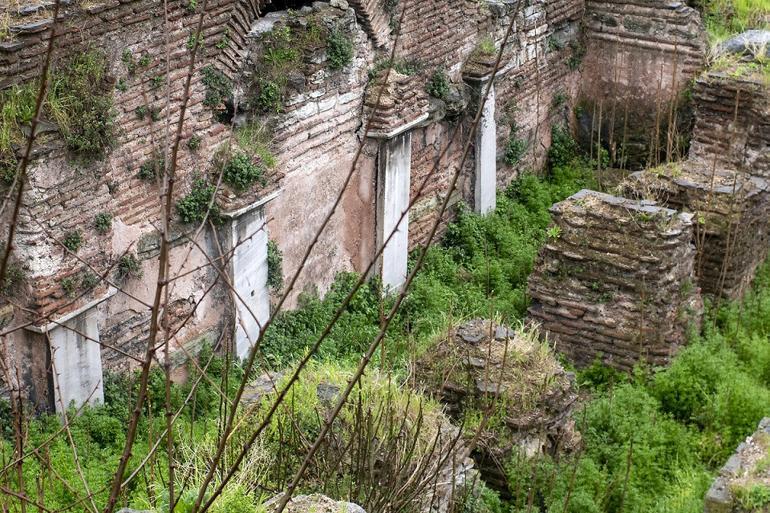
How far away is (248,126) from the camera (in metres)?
8.81

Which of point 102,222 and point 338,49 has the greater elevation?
point 338,49

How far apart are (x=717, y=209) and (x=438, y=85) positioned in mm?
2827

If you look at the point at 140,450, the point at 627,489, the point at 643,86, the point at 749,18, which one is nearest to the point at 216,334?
the point at 140,450

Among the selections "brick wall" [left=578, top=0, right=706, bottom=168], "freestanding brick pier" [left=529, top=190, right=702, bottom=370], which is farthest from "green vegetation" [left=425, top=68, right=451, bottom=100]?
"brick wall" [left=578, top=0, right=706, bottom=168]

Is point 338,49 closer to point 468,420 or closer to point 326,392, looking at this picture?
point 468,420

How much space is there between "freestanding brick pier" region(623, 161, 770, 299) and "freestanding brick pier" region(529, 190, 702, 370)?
61cm

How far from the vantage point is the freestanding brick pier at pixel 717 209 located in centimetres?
995

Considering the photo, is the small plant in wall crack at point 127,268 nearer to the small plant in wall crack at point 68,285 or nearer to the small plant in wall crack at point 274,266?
the small plant in wall crack at point 68,285

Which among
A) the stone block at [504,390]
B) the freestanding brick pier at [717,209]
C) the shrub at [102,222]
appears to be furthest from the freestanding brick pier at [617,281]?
the shrub at [102,222]

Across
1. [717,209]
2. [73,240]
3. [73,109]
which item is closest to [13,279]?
[73,240]

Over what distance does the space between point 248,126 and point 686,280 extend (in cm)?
372

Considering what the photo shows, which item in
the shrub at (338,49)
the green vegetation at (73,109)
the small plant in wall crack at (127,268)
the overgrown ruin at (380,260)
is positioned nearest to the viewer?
the overgrown ruin at (380,260)

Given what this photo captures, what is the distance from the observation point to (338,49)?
9.30 m

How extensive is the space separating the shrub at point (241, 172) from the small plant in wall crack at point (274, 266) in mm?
767
